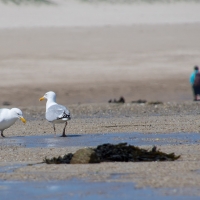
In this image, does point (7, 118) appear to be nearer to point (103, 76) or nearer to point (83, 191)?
point (83, 191)

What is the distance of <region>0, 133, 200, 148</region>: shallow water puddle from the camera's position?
12695mm

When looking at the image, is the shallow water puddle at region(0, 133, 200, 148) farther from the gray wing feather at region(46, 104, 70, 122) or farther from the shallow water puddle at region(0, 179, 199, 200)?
the shallow water puddle at region(0, 179, 199, 200)

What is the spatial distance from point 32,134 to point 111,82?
15.2 metres

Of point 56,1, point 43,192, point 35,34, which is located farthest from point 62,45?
point 43,192

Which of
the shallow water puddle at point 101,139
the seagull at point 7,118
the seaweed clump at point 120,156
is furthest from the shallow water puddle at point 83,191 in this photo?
the seagull at point 7,118

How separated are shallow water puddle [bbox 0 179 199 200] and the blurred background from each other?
16828 mm

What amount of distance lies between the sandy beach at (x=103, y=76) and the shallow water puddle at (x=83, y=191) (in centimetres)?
28

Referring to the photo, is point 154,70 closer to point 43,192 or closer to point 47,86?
point 47,86

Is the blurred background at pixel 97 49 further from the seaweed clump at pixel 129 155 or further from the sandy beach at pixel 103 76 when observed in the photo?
the seaweed clump at pixel 129 155

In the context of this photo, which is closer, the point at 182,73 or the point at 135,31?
the point at 182,73

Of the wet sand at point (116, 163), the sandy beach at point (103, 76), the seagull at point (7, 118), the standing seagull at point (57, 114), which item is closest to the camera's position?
the wet sand at point (116, 163)

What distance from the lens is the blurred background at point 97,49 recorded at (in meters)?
28.5

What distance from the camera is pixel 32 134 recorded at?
49.1 ft

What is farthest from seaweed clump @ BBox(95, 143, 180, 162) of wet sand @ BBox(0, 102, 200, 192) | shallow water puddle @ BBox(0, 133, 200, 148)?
shallow water puddle @ BBox(0, 133, 200, 148)
